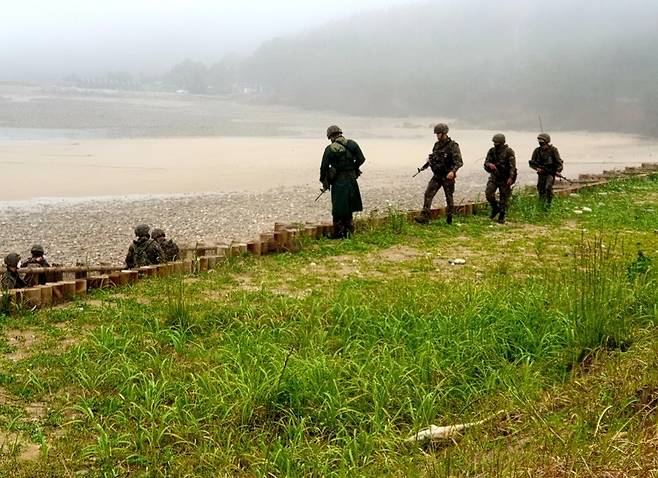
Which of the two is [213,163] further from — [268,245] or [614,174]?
[268,245]

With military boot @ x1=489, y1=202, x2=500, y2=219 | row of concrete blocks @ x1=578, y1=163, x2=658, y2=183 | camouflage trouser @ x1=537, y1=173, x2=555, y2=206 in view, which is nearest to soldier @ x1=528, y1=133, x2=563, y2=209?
camouflage trouser @ x1=537, y1=173, x2=555, y2=206

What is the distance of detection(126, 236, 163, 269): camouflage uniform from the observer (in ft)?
29.5

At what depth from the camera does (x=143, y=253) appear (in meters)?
9.02

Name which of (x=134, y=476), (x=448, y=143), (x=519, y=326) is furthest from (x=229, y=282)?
(x=448, y=143)

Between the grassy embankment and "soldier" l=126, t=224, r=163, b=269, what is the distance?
1.60 meters

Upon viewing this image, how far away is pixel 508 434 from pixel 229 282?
14.0ft

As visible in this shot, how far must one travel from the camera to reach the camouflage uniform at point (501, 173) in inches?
450

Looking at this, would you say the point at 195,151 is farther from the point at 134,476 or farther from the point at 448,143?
the point at 134,476

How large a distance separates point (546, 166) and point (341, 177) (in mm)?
4909

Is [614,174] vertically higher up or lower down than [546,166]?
lower down

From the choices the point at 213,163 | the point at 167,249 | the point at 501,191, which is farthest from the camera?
the point at 213,163

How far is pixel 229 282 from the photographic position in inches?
296

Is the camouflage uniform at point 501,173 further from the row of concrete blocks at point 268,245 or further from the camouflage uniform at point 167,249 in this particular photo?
the camouflage uniform at point 167,249

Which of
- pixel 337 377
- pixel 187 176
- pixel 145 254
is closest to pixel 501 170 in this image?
pixel 145 254
